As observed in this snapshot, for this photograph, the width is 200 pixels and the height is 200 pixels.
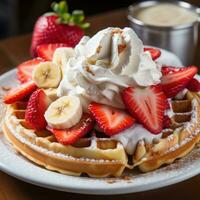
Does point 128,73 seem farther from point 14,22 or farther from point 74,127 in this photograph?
point 14,22

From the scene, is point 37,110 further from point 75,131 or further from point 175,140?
point 175,140

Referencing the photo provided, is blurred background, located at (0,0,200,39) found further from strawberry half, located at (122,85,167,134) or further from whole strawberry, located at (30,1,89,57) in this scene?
strawberry half, located at (122,85,167,134)

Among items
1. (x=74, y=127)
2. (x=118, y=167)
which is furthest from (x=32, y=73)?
(x=118, y=167)

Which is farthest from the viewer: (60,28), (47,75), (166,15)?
(166,15)

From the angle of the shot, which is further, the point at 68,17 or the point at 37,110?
the point at 68,17

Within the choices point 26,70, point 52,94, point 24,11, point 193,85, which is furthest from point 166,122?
point 24,11

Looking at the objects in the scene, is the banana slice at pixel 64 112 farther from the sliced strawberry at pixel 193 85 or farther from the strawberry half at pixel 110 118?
the sliced strawberry at pixel 193 85

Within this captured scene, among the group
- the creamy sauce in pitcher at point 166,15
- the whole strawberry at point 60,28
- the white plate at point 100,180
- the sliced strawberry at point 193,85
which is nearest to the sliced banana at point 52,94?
the white plate at point 100,180
